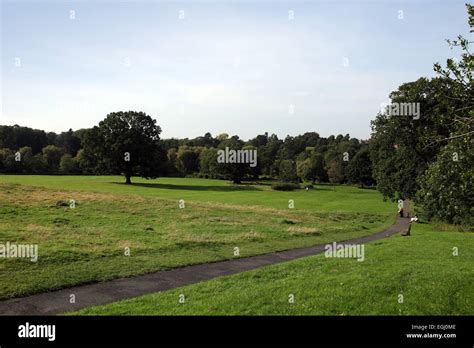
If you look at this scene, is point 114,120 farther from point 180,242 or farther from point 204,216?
point 180,242

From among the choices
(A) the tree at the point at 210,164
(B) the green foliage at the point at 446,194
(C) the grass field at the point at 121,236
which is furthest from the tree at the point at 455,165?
(A) the tree at the point at 210,164

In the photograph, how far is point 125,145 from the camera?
91.9m

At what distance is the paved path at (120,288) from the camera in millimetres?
13398

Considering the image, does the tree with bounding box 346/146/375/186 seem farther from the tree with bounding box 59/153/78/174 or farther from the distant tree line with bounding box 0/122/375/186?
the tree with bounding box 59/153/78/174

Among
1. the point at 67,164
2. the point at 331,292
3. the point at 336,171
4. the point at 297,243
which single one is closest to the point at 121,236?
the point at 297,243

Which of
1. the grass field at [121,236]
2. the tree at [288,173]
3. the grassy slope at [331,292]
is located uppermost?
the tree at [288,173]

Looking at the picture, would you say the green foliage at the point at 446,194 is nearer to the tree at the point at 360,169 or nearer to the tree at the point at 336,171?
the tree at the point at 360,169

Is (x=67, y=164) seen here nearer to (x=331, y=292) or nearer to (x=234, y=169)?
(x=234, y=169)

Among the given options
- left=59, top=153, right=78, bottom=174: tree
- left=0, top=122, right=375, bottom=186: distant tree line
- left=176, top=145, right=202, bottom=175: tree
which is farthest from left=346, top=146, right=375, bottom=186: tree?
left=59, top=153, right=78, bottom=174: tree

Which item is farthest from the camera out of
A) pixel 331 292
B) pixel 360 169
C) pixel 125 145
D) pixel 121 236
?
pixel 360 169

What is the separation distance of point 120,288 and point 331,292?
27.2 ft

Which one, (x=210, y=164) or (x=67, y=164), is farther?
(x=210, y=164)

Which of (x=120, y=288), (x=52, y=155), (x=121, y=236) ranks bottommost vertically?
(x=121, y=236)
